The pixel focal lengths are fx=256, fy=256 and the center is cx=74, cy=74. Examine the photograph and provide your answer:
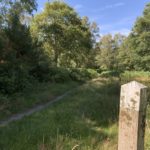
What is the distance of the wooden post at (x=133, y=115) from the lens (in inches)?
85.4

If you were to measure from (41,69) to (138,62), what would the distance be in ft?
111

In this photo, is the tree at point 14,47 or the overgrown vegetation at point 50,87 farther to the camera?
the tree at point 14,47

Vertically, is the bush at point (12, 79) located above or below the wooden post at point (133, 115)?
above

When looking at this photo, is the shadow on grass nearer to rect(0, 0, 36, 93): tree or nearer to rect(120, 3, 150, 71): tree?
rect(0, 0, 36, 93): tree

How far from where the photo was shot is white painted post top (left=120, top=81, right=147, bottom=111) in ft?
7.07

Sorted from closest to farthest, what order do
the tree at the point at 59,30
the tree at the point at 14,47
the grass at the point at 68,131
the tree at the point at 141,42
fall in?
the grass at the point at 68,131
the tree at the point at 14,47
the tree at the point at 59,30
the tree at the point at 141,42

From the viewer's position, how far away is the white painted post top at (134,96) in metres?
2.15

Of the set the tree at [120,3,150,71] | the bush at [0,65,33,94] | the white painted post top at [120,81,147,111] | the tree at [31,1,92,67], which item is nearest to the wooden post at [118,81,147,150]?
the white painted post top at [120,81,147,111]

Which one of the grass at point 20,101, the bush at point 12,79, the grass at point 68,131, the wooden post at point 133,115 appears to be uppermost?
the bush at point 12,79

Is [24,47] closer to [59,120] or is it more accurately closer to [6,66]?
[6,66]

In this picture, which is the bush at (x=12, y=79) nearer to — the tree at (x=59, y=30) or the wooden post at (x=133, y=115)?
the wooden post at (x=133, y=115)

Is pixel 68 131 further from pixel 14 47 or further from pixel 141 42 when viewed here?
pixel 141 42

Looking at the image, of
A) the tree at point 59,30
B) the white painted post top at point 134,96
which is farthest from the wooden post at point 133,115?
the tree at point 59,30

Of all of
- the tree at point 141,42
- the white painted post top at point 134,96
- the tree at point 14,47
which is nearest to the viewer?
the white painted post top at point 134,96
